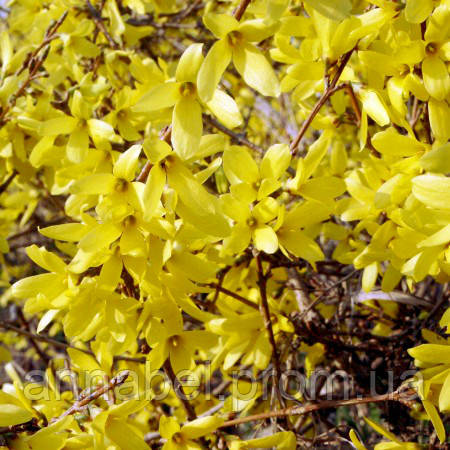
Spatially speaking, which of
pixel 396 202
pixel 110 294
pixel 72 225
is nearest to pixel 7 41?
pixel 72 225

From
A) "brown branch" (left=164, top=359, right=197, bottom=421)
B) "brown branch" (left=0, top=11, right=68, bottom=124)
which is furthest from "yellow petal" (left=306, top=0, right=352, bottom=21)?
"brown branch" (left=0, top=11, right=68, bottom=124)

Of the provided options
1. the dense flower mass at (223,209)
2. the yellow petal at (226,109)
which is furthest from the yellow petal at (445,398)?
the yellow petal at (226,109)

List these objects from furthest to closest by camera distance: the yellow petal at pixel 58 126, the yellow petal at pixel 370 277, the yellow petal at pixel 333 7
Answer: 1. the yellow petal at pixel 370 277
2. the yellow petal at pixel 58 126
3. the yellow petal at pixel 333 7

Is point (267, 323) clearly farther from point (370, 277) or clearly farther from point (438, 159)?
point (438, 159)

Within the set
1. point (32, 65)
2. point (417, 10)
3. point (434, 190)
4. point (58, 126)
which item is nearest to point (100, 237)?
point (58, 126)

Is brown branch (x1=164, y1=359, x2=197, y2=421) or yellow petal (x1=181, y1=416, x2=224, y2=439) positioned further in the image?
brown branch (x1=164, y1=359, x2=197, y2=421)

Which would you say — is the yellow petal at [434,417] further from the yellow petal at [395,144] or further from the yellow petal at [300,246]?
the yellow petal at [395,144]

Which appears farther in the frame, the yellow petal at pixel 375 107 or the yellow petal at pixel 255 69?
the yellow petal at pixel 375 107

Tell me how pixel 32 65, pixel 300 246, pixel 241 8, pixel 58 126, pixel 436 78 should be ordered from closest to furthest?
pixel 241 8, pixel 436 78, pixel 300 246, pixel 58 126, pixel 32 65

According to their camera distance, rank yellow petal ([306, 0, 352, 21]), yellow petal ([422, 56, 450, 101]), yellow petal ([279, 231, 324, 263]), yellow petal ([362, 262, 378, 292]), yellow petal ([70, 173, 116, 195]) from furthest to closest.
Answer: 1. yellow petal ([362, 262, 378, 292])
2. yellow petal ([279, 231, 324, 263])
3. yellow petal ([422, 56, 450, 101])
4. yellow petal ([70, 173, 116, 195])
5. yellow petal ([306, 0, 352, 21])

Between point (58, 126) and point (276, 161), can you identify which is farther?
point (58, 126)

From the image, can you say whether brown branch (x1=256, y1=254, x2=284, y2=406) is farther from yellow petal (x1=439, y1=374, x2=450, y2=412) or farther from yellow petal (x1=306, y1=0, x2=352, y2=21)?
yellow petal (x1=306, y1=0, x2=352, y2=21)

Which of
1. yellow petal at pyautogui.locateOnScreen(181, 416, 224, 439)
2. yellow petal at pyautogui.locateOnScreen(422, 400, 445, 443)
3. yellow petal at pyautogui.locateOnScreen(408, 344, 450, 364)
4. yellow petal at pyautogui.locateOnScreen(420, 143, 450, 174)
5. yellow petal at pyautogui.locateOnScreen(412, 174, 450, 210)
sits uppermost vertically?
yellow petal at pyautogui.locateOnScreen(420, 143, 450, 174)

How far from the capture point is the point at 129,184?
984 mm
